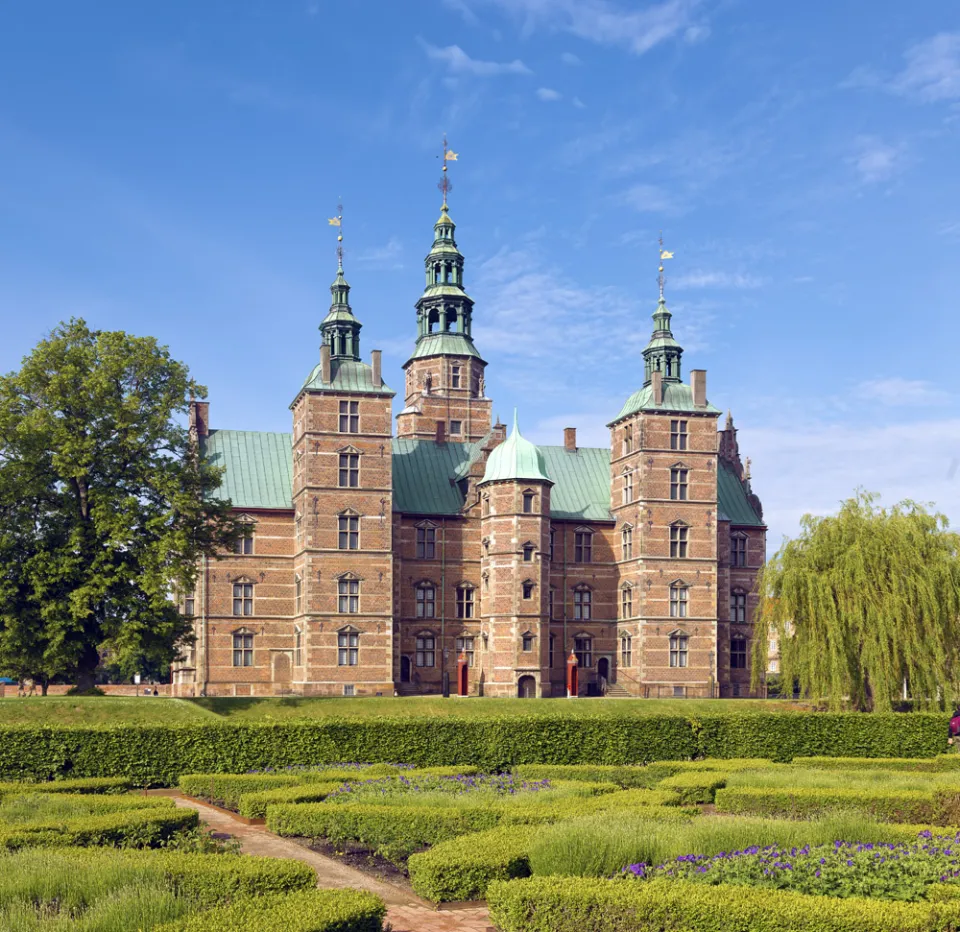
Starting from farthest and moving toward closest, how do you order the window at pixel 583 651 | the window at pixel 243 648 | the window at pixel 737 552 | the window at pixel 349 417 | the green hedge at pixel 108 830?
the window at pixel 737 552, the window at pixel 583 651, the window at pixel 243 648, the window at pixel 349 417, the green hedge at pixel 108 830

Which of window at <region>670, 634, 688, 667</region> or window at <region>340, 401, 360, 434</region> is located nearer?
window at <region>340, 401, 360, 434</region>

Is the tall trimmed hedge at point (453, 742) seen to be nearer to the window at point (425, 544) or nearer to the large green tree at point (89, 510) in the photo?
the large green tree at point (89, 510)

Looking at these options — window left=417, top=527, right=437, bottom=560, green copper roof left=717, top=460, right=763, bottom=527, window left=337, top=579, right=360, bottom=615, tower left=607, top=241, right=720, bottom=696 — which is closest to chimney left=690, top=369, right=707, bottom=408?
tower left=607, top=241, right=720, bottom=696

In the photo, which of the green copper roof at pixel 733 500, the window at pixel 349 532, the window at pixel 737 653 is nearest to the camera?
the window at pixel 349 532

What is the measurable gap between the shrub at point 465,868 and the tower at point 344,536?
4322 centimetres

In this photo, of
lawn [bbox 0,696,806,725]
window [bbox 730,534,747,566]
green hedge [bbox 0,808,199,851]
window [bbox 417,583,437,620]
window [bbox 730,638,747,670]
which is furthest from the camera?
window [bbox 730,534,747,566]

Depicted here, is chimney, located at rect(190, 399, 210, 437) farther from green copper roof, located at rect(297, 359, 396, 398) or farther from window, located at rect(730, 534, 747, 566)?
window, located at rect(730, 534, 747, 566)

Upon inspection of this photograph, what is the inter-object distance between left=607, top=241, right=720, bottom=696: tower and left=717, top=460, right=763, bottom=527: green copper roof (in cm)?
448

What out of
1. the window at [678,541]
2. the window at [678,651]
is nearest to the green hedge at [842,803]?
the window at [678,651]

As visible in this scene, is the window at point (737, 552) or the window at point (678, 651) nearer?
the window at point (678, 651)

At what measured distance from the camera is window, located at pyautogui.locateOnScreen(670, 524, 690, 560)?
63.1m

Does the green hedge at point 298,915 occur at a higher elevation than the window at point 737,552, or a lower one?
lower

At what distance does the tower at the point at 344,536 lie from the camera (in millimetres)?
58656

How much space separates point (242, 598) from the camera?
2411 inches
